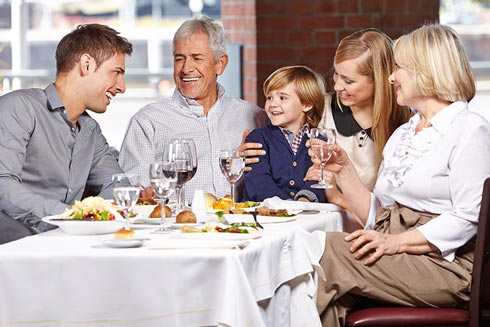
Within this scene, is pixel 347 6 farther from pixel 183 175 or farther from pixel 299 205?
pixel 183 175

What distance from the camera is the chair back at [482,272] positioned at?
9.92ft

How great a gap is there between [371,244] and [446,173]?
0.35 m

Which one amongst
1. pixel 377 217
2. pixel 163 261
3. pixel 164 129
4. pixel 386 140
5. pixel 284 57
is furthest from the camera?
pixel 284 57

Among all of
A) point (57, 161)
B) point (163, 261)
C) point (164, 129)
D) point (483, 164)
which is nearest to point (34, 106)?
point (57, 161)

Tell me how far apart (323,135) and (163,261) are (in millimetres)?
1068

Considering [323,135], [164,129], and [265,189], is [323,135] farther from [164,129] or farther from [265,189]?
[164,129]

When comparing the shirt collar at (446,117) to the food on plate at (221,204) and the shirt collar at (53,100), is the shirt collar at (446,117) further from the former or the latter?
the shirt collar at (53,100)

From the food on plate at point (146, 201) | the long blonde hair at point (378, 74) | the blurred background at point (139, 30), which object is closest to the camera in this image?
the food on plate at point (146, 201)

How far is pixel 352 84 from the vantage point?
400cm

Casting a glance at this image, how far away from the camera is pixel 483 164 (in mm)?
3215

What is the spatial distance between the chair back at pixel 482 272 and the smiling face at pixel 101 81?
1529 mm

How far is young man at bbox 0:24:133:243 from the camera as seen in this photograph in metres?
3.64

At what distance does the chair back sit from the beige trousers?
0.08 m

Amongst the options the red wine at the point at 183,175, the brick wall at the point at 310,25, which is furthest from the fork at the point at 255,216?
the brick wall at the point at 310,25
